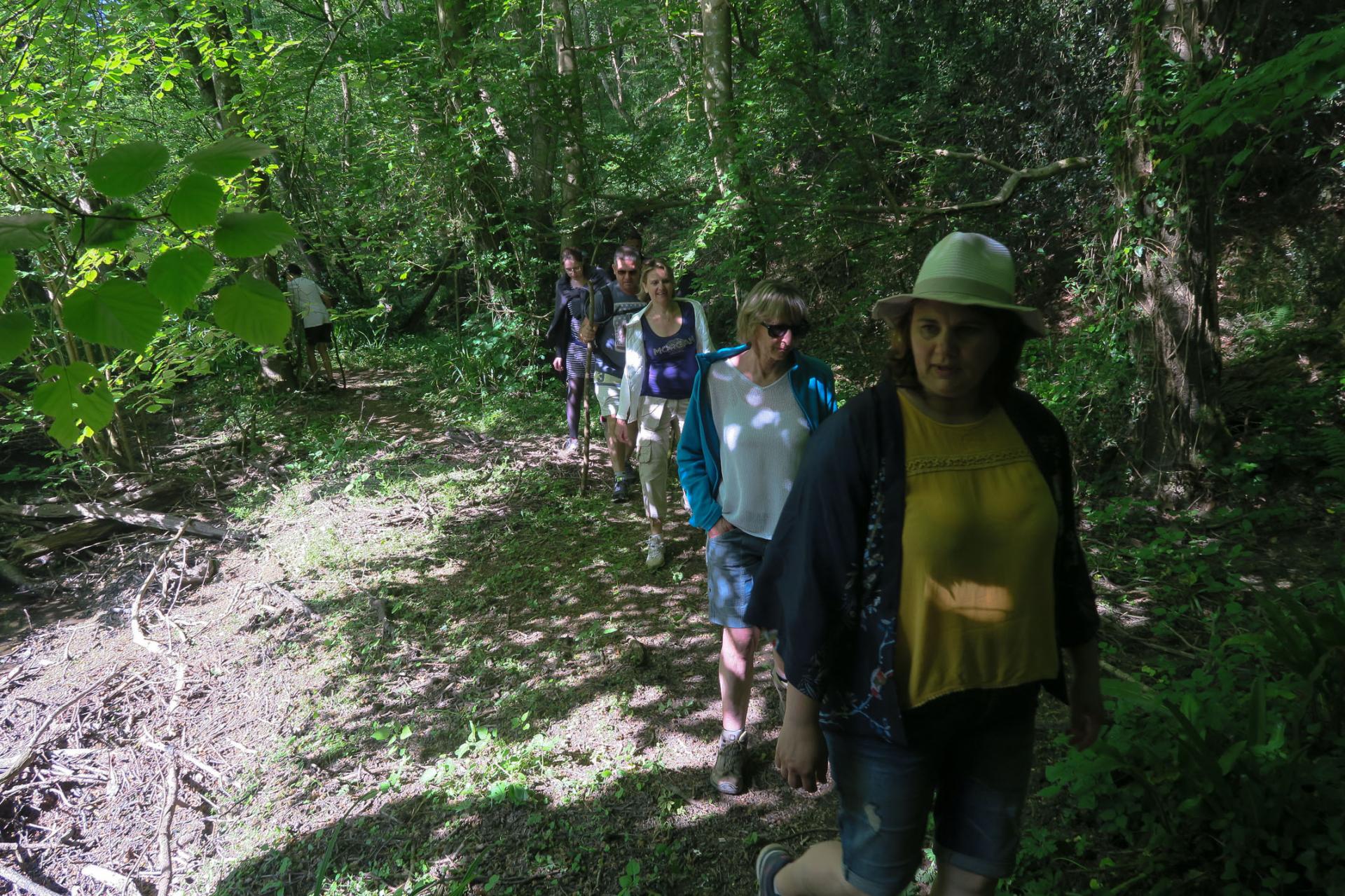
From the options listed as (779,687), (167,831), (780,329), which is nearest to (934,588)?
(780,329)

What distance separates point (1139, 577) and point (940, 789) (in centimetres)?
333

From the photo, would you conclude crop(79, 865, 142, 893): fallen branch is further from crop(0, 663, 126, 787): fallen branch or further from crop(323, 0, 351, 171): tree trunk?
crop(323, 0, 351, 171): tree trunk

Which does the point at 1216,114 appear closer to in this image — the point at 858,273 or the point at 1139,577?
the point at 1139,577

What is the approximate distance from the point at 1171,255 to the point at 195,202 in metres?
5.57

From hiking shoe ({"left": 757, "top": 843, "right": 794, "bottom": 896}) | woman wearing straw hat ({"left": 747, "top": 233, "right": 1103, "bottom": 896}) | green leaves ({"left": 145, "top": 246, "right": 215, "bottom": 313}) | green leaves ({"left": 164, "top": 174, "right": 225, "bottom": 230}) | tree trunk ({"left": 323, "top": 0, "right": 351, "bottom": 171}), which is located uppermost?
tree trunk ({"left": 323, "top": 0, "right": 351, "bottom": 171})

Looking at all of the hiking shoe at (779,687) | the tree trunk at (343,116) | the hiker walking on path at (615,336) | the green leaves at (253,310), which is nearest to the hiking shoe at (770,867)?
the hiking shoe at (779,687)

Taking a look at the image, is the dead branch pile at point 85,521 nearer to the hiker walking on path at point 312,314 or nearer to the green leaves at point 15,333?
the hiker walking on path at point 312,314

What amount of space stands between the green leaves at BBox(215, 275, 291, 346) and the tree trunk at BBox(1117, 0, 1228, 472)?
16.8 ft

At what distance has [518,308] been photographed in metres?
10.0

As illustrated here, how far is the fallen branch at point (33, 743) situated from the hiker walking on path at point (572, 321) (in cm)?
438

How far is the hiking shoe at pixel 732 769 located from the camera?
309 centimetres

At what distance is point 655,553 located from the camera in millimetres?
5227

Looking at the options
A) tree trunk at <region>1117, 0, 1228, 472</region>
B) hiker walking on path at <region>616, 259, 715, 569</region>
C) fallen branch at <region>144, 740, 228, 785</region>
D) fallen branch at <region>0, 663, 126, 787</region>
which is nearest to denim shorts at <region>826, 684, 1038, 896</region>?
hiker walking on path at <region>616, 259, 715, 569</region>

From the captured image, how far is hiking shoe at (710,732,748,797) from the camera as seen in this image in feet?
10.1
